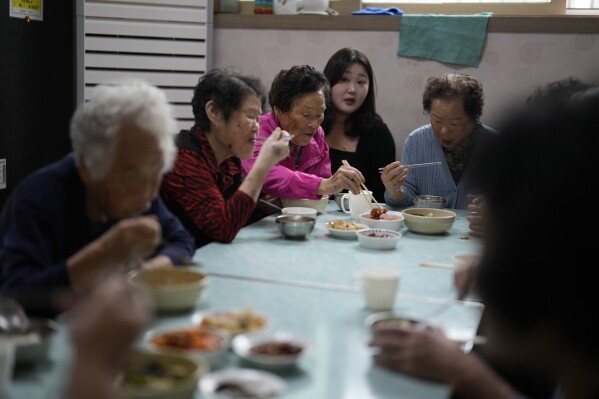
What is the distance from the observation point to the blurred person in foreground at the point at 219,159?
2570 mm

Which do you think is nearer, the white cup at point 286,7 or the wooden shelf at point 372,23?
the wooden shelf at point 372,23

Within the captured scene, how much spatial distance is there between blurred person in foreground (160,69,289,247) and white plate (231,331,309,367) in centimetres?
104

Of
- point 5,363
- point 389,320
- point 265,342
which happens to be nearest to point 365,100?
point 389,320

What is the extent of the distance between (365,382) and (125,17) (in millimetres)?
3540

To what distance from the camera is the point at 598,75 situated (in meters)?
1.13

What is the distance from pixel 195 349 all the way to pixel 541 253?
2.65 ft

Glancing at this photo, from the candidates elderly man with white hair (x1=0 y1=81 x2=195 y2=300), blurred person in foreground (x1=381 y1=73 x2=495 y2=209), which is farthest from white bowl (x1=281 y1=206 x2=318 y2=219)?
elderly man with white hair (x1=0 y1=81 x2=195 y2=300)

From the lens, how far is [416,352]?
4.71 ft

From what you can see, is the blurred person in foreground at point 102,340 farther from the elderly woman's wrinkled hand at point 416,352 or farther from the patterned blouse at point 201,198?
the patterned blouse at point 201,198

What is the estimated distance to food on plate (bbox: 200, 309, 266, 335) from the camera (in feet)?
5.21

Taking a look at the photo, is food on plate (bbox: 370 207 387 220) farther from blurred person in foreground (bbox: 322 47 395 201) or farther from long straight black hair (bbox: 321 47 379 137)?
long straight black hair (bbox: 321 47 379 137)

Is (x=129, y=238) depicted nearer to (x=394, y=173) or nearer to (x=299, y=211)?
(x=299, y=211)

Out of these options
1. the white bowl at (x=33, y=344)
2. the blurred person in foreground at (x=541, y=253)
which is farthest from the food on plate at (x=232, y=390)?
the blurred person in foreground at (x=541, y=253)

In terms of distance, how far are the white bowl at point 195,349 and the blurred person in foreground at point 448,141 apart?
2.15 metres
